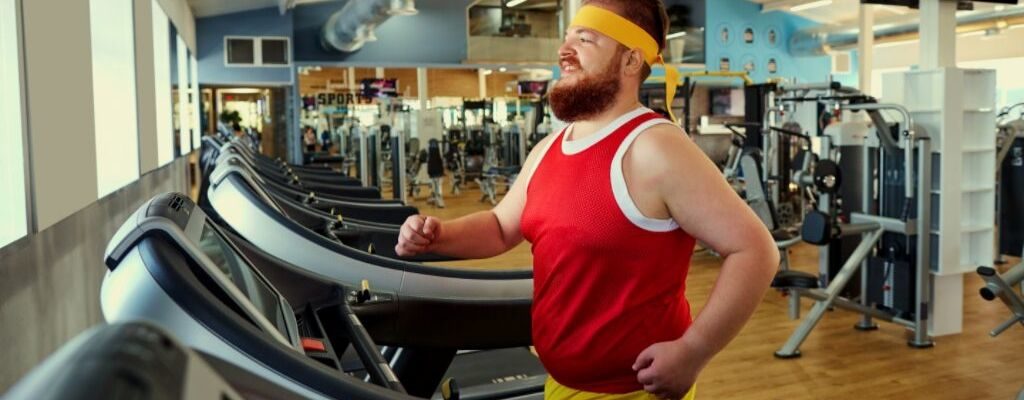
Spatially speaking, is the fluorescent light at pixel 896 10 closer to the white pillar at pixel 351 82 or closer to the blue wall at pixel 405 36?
the blue wall at pixel 405 36

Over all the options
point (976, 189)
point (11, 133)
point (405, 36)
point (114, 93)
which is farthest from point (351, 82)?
point (11, 133)

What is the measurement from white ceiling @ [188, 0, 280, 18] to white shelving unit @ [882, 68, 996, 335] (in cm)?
1066

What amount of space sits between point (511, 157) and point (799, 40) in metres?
7.42

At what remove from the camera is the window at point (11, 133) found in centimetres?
264

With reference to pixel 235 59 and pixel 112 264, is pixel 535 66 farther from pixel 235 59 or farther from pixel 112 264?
pixel 112 264

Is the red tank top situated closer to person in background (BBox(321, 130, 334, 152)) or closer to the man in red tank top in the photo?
the man in red tank top

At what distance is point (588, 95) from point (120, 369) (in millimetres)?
1116

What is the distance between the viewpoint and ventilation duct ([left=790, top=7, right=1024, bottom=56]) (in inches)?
514

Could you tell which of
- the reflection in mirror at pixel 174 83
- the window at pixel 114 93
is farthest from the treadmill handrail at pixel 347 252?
the reflection in mirror at pixel 174 83

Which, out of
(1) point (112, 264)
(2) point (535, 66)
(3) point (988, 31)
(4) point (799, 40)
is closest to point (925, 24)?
(1) point (112, 264)

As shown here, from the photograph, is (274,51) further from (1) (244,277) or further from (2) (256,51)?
(1) (244,277)

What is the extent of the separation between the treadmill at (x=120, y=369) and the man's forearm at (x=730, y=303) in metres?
0.95

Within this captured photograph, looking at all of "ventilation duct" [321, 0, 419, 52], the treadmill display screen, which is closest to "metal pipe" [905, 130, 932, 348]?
the treadmill display screen

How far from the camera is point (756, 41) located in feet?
59.1
